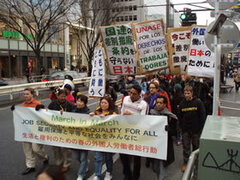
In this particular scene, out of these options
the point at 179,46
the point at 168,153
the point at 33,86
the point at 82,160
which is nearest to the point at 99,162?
the point at 82,160

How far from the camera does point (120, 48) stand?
703 cm

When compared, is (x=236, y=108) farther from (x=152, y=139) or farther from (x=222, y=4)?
(x=152, y=139)

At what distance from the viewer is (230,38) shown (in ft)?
16.2

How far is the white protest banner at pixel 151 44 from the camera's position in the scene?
7023mm

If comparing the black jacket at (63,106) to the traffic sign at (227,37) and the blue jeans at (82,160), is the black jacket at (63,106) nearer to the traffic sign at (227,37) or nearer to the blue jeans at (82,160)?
the blue jeans at (82,160)

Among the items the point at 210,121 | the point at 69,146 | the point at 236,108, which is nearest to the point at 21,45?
the point at 236,108

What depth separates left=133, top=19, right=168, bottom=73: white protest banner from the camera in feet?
23.0

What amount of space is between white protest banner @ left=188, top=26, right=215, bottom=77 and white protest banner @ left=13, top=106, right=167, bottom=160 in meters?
3.02

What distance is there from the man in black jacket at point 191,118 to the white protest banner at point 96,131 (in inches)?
40.1

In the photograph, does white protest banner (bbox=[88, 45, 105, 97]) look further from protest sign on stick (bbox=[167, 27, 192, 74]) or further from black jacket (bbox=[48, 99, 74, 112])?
protest sign on stick (bbox=[167, 27, 192, 74])

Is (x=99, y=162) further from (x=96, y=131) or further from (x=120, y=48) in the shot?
(x=120, y=48)

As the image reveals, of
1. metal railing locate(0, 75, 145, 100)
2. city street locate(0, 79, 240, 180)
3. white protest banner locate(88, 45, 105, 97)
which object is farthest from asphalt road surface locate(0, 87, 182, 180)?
metal railing locate(0, 75, 145, 100)

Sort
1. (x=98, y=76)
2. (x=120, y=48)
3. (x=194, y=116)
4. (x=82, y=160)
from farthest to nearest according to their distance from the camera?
(x=120, y=48), (x=98, y=76), (x=194, y=116), (x=82, y=160)

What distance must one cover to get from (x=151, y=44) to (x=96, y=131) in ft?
11.9
